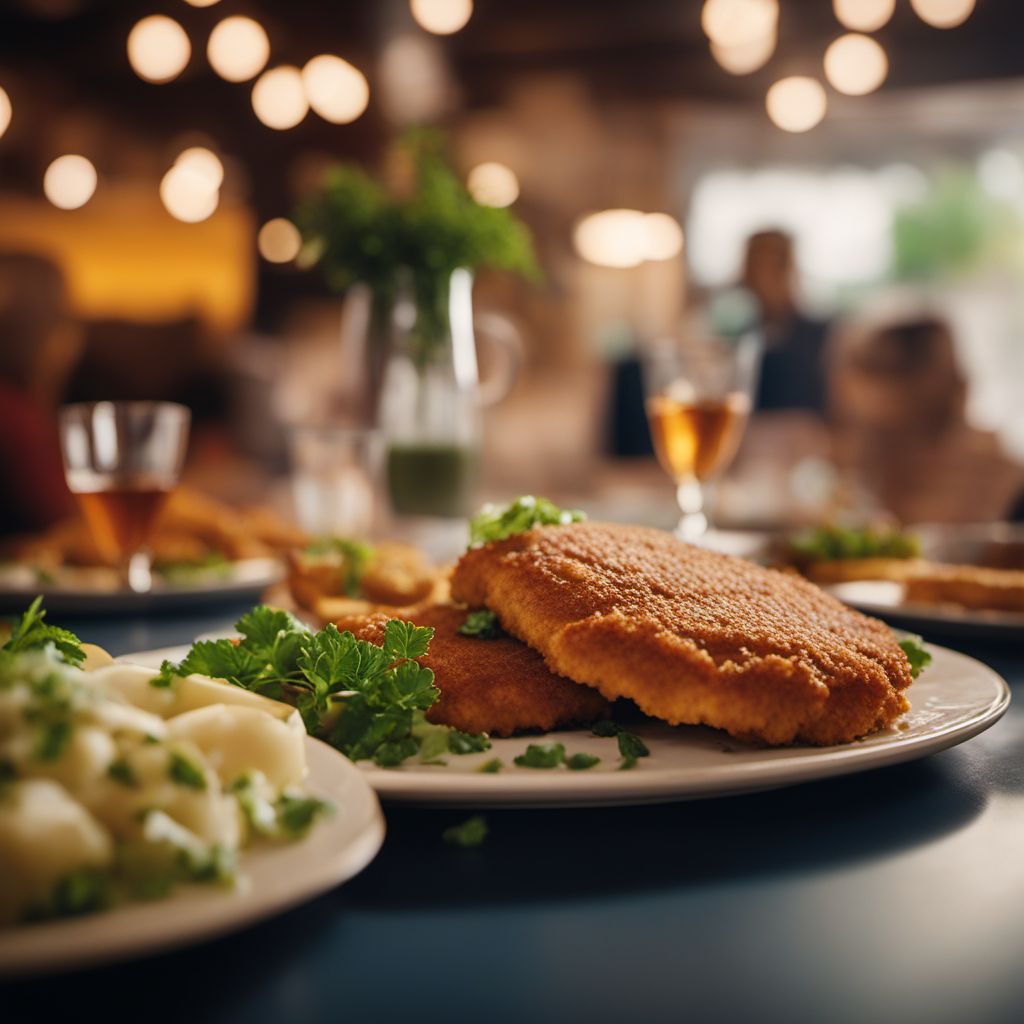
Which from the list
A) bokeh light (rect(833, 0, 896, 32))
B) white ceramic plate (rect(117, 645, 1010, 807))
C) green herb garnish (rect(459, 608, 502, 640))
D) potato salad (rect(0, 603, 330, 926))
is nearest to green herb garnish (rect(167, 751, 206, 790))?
potato salad (rect(0, 603, 330, 926))

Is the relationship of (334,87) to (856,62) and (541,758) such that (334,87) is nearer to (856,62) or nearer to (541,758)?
(856,62)

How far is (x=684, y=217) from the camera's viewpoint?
33.6ft

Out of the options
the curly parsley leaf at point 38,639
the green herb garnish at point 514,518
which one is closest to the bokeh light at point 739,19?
the green herb garnish at point 514,518

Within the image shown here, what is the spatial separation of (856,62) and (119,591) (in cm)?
531

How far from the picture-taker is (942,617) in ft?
4.92

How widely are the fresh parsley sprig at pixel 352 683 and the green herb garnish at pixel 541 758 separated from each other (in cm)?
4

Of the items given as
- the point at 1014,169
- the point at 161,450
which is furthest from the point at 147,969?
the point at 1014,169

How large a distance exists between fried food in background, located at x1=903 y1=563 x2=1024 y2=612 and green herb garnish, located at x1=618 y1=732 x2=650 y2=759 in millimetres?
962

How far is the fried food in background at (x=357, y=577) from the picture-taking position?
1.48 meters

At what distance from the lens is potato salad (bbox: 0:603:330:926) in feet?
1.75

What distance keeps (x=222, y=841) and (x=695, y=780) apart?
0.31 m

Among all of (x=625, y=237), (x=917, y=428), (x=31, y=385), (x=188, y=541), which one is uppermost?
(x=625, y=237)

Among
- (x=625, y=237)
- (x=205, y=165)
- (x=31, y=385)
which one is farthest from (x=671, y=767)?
(x=625, y=237)

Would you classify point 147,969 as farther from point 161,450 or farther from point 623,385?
point 623,385
